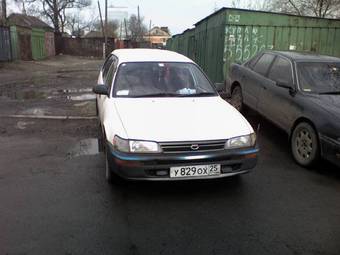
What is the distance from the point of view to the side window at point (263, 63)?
7.01 metres

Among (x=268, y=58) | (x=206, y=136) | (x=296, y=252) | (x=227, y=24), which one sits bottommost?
(x=296, y=252)

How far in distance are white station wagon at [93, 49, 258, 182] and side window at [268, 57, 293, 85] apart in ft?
5.58

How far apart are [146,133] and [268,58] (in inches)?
164

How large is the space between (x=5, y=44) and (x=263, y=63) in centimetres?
2014

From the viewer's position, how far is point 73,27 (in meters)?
65.3

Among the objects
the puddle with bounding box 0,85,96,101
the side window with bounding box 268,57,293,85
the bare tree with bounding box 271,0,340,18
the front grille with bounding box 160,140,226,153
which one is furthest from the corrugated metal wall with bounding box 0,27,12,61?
the front grille with bounding box 160,140,226,153

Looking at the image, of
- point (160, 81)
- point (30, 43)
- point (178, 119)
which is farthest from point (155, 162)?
point (30, 43)

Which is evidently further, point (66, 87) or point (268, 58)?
point (66, 87)

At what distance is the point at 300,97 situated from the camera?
18.0 ft

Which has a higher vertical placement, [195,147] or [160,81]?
[160,81]

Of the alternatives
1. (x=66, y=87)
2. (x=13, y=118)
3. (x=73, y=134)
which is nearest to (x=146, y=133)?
(x=73, y=134)

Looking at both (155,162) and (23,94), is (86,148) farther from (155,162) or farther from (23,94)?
(23,94)

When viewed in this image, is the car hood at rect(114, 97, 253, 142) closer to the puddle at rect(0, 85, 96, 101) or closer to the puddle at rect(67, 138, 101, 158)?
the puddle at rect(67, 138, 101, 158)

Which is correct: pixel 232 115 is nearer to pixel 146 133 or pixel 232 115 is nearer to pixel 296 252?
pixel 146 133
